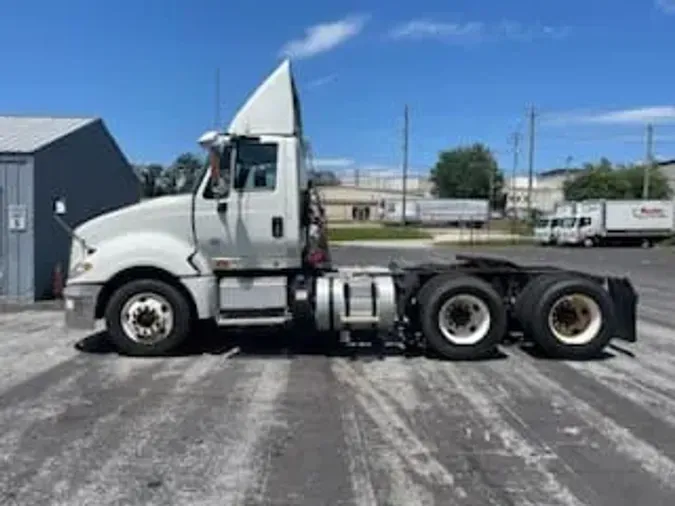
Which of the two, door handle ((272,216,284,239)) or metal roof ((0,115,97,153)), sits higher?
metal roof ((0,115,97,153))

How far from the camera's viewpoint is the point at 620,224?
70.6m

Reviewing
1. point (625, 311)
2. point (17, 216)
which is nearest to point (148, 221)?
point (625, 311)

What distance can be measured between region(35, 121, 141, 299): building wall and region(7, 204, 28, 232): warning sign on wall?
0.99ft

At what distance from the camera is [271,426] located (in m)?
8.16

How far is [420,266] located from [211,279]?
9.46 ft

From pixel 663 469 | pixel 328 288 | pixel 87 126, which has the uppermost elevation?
pixel 87 126

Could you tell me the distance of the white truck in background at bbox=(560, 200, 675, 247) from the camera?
230 feet

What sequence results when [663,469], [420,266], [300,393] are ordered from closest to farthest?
[663,469] → [300,393] → [420,266]

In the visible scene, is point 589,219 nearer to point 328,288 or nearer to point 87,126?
point 87,126

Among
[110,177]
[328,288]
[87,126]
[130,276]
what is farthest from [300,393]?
[110,177]

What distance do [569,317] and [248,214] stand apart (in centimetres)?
425

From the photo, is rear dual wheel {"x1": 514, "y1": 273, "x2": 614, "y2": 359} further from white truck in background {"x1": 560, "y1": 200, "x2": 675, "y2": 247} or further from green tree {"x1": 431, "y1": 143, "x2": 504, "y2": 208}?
green tree {"x1": 431, "y1": 143, "x2": 504, "y2": 208}

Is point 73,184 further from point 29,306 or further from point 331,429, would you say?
point 331,429

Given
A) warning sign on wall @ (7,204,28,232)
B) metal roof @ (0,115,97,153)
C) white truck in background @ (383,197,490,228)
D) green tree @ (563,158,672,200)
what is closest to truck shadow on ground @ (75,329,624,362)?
warning sign on wall @ (7,204,28,232)
